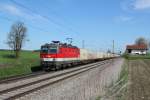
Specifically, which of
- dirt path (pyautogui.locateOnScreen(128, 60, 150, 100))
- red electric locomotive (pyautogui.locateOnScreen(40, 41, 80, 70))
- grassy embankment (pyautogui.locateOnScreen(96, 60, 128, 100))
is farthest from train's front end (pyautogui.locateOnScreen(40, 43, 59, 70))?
grassy embankment (pyautogui.locateOnScreen(96, 60, 128, 100))

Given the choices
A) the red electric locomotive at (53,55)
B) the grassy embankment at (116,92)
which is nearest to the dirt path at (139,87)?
the grassy embankment at (116,92)

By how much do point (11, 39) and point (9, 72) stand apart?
51.5m

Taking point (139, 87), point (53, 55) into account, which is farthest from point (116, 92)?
point (53, 55)

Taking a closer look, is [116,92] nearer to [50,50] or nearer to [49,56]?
[49,56]

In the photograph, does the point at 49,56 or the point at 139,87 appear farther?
the point at 49,56

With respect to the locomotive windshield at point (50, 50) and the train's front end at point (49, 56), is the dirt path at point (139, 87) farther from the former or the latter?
the locomotive windshield at point (50, 50)

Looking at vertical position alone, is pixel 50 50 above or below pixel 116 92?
above

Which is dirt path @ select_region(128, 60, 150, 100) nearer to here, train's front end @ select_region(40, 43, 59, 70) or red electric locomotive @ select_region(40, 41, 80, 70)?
red electric locomotive @ select_region(40, 41, 80, 70)

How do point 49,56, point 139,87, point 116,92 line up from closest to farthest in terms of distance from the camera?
1. point 116,92
2. point 139,87
3. point 49,56

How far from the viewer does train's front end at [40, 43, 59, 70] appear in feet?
116

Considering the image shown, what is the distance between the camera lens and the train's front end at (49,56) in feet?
116

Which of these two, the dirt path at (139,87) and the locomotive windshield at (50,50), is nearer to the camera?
the dirt path at (139,87)

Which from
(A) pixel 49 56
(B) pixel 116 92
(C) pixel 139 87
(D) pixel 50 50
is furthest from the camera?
(D) pixel 50 50

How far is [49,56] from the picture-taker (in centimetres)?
3572
